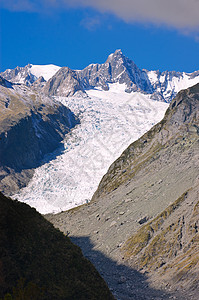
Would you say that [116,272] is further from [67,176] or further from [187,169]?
[67,176]

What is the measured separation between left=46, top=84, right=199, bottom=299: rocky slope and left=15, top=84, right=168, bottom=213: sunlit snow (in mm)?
42193

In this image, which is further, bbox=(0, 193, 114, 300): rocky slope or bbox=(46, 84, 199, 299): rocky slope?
bbox=(46, 84, 199, 299): rocky slope

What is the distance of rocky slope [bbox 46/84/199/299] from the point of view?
3400 cm

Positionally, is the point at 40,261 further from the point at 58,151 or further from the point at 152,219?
the point at 58,151

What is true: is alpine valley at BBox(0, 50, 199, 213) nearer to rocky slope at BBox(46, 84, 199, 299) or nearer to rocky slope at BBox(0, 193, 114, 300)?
rocky slope at BBox(46, 84, 199, 299)

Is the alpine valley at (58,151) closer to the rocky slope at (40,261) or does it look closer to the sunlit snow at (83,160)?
the sunlit snow at (83,160)

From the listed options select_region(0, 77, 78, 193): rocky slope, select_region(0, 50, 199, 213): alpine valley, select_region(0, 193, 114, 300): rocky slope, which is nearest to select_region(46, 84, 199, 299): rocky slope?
select_region(0, 193, 114, 300): rocky slope

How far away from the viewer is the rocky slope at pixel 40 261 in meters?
20.5

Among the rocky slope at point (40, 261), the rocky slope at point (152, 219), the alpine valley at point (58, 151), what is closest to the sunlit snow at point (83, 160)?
the alpine valley at point (58, 151)

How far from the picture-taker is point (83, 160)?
149m

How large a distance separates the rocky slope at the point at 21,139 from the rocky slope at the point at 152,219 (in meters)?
78.6

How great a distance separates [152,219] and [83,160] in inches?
4097

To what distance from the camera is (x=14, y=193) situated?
130875mm

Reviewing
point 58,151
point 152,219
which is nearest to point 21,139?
point 58,151
